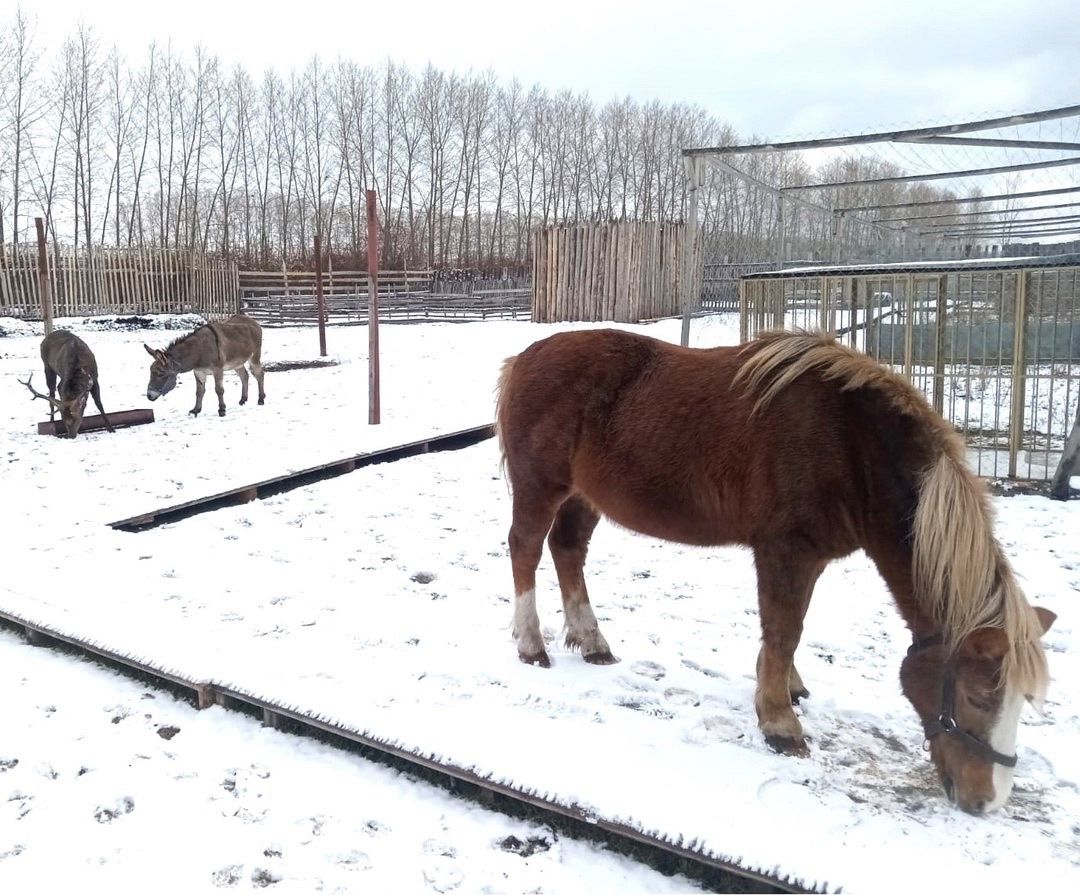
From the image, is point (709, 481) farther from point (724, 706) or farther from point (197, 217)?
point (197, 217)

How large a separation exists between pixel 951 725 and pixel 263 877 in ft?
7.38

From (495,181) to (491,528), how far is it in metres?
40.6

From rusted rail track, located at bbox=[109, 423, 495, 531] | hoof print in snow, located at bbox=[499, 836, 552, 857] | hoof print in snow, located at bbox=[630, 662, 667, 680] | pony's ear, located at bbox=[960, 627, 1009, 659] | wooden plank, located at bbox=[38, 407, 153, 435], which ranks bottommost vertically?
hoof print in snow, located at bbox=[499, 836, 552, 857]

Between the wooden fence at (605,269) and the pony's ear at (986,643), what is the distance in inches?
757

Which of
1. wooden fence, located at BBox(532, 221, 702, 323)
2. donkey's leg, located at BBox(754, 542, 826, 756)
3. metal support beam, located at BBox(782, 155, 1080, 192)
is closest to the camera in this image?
donkey's leg, located at BBox(754, 542, 826, 756)

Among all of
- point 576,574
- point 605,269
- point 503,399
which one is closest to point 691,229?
point 503,399

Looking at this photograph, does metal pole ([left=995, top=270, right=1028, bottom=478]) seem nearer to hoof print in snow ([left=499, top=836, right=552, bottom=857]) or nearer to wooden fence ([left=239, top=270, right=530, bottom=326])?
hoof print in snow ([left=499, top=836, right=552, bottom=857])

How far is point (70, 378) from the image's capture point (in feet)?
33.8

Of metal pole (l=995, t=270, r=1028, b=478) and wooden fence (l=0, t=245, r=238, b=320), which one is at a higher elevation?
wooden fence (l=0, t=245, r=238, b=320)

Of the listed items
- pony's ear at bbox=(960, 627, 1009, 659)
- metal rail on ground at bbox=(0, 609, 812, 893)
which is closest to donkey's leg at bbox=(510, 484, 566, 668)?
metal rail on ground at bbox=(0, 609, 812, 893)

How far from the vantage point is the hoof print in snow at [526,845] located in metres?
2.63

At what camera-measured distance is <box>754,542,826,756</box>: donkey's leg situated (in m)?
A: 3.04

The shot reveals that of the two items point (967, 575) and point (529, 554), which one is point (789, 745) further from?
point (529, 554)

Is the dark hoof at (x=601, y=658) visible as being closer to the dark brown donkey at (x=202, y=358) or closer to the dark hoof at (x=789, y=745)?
the dark hoof at (x=789, y=745)
